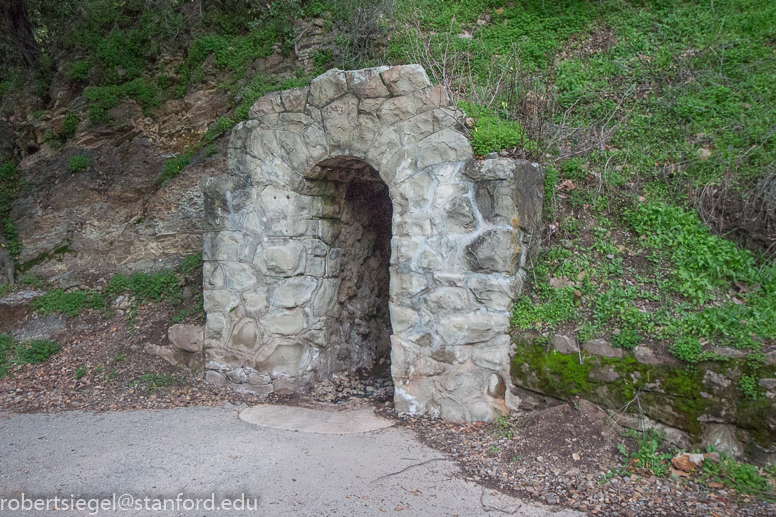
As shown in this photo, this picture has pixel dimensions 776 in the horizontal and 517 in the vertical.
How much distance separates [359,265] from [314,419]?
1891mm

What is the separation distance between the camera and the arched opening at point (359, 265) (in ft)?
16.7

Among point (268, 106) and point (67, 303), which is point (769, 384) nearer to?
point (268, 106)

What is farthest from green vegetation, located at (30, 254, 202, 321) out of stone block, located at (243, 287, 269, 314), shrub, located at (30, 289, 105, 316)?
stone block, located at (243, 287, 269, 314)

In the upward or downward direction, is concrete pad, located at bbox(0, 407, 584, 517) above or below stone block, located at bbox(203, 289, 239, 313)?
below

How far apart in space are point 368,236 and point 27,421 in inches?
137

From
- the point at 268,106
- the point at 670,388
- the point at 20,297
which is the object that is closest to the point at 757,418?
the point at 670,388

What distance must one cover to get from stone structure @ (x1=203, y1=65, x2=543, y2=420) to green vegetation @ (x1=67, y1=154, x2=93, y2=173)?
113 inches

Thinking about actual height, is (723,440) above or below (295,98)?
below

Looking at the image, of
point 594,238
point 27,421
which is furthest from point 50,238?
point 594,238

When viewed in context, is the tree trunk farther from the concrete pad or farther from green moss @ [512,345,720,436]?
green moss @ [512,345,720,436]

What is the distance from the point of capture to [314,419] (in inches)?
163

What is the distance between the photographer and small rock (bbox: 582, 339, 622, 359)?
3404mm

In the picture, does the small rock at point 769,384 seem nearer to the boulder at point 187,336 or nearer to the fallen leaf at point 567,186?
the fallen leaf at point 567,186

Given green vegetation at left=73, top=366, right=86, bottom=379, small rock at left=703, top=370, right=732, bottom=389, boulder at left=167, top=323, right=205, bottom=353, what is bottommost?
green vegetation at left=73, top=366, right=86, bottom=379
